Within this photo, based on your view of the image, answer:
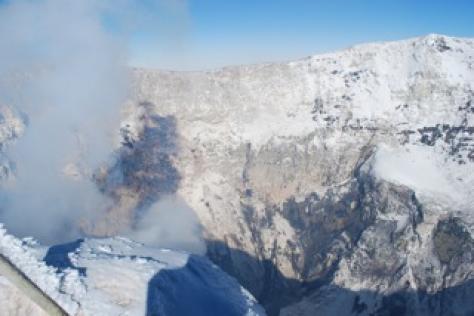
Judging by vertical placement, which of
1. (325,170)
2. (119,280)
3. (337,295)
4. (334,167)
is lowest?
(337,295)

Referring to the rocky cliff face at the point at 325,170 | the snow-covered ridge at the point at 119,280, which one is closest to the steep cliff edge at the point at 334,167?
the rocky cliff face at the point at 325,170

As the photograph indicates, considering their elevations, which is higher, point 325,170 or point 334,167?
point 334,167

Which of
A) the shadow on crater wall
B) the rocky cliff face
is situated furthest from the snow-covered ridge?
the rocky cliff face

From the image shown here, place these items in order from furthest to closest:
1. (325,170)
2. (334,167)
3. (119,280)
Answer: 1. (325,170)
2. (334,167)
3. (119,280)

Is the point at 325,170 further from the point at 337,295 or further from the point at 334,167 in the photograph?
the point at 337,295

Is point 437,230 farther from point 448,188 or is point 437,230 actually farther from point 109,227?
point 109,227

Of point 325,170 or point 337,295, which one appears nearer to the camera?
point 337,295

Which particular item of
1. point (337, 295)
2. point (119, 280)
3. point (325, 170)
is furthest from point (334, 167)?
point (119, 280)
